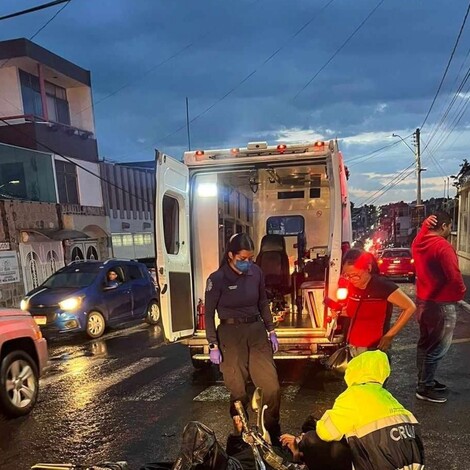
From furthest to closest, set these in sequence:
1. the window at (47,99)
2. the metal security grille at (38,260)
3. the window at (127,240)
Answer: the window at (127,240) < the window at (47,99) < the metal security grille at (38,260)

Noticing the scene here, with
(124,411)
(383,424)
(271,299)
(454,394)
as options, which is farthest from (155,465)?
(271,299)

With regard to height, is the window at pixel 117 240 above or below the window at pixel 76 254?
above

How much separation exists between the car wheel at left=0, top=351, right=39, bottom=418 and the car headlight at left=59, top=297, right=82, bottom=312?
3.62m

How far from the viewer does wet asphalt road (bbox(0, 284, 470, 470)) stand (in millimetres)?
4051

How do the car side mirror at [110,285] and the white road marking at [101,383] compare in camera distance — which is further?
the car side mirror at [110,285]

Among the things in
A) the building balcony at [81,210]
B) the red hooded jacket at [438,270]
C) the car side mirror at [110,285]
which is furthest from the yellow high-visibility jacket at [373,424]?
the building balcony at [81,210]

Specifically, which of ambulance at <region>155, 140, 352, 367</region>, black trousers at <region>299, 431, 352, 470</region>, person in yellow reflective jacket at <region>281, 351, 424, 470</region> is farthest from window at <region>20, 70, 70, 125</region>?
person in yellow reflective jacket at <region>281, 351, 424, 470</region>

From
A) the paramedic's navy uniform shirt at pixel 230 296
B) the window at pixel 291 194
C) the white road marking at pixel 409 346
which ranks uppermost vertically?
the window at pixel 291 194

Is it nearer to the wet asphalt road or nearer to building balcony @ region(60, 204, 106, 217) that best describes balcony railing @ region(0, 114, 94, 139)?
building balcony @ region(60, 204, 106, 217)

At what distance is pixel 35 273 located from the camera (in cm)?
1686

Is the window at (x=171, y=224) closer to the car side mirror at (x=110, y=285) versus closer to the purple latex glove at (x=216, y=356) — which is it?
the purple latex glove at (x=216, y=356)

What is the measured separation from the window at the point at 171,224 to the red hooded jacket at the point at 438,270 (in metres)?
3.02

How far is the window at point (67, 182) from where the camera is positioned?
18875 mm

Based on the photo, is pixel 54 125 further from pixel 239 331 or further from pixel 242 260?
pixel 239 331
